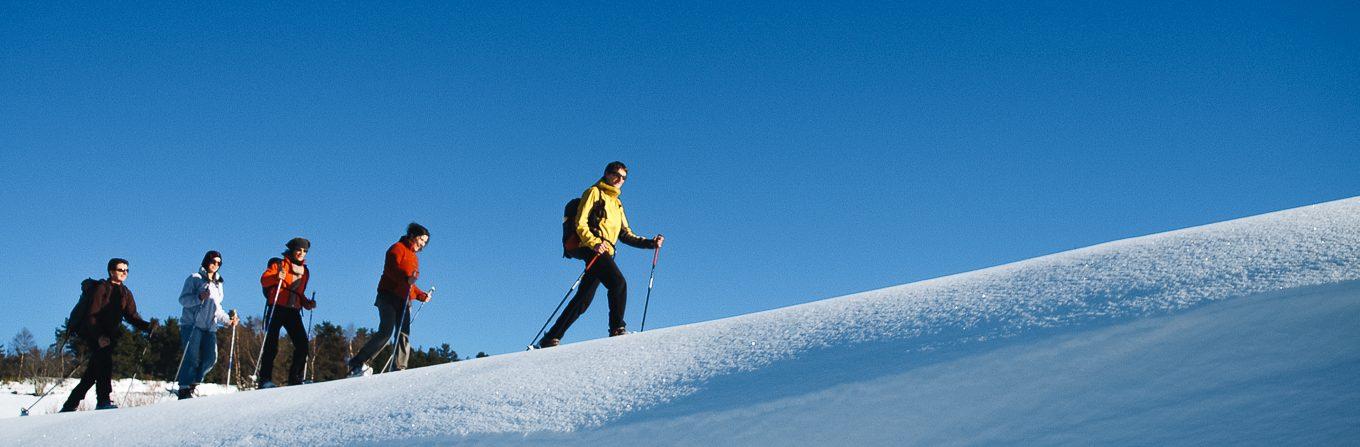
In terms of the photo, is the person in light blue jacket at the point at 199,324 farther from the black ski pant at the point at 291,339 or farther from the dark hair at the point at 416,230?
the dark hair at the point at 416,230

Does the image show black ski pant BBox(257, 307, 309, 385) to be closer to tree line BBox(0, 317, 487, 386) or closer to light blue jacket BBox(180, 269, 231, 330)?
light blue jacket BBox(180, 269, 231, 330)

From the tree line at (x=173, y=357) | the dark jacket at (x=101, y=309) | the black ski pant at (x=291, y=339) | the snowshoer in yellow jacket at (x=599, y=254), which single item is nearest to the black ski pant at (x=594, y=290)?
the snowshoer in yellow jacket at (x=599, y=254)

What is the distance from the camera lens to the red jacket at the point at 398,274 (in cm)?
690

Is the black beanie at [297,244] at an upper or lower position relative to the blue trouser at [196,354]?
upper

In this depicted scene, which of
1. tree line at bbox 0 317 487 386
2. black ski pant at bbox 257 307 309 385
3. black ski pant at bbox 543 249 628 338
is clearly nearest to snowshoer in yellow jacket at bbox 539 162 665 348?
black ski pant at bbox 543 249 628 338

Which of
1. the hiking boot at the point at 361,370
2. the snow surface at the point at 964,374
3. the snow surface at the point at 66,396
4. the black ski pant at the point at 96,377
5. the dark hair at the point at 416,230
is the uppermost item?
the dark hair at the point at 416,230

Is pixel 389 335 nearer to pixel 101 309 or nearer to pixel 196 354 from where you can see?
pixel 196 354

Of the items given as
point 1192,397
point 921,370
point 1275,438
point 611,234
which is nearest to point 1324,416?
point 1275,438

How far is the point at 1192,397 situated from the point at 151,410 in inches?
191

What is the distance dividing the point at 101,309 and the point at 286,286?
4.09ft

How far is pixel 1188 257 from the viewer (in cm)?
361

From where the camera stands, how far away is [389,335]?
6773mm

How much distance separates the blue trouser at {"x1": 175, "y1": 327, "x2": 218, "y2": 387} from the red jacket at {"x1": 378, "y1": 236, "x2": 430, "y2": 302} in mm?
1314

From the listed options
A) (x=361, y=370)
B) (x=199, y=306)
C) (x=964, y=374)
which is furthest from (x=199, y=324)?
(x=964, y=374)
